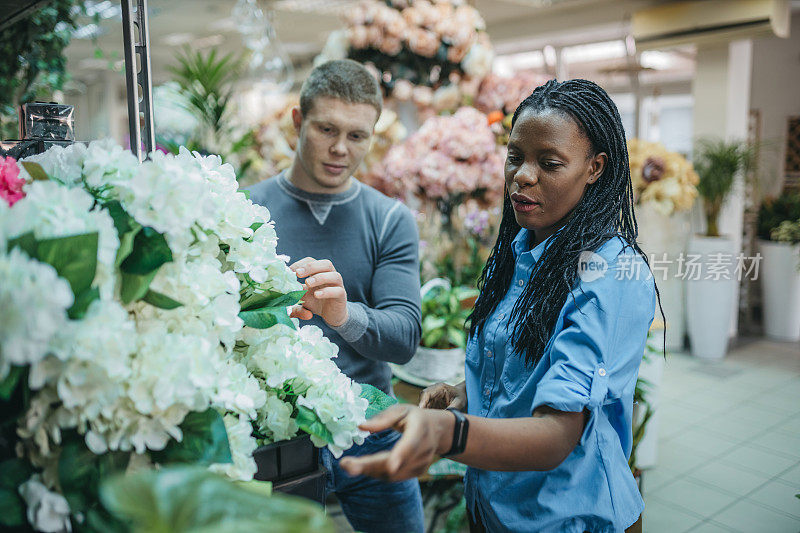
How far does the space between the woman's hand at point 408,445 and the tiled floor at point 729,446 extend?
3.45 ft

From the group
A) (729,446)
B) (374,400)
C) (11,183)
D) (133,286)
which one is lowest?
(729,446)

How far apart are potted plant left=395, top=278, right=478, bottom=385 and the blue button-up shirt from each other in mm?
1126

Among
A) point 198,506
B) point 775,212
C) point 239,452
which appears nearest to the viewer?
point 198,506

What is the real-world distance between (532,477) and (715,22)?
5.07 metres

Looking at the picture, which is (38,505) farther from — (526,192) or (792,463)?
(792,463)

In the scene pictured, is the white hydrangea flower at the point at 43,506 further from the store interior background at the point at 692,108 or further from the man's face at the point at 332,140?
the man's face at the point at 332,140

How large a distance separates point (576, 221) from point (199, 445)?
660 mm

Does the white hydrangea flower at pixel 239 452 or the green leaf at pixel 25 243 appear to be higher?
the green leaf at pixel 25 243

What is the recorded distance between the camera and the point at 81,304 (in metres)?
0.62

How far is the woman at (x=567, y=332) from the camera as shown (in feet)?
2.84

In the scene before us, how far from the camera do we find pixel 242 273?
2.85 feet

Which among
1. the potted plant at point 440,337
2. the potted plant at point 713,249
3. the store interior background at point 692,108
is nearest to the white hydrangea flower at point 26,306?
the store interior background at point 692,108

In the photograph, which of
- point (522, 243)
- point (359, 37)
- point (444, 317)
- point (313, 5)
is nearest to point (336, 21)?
point (313, 5)

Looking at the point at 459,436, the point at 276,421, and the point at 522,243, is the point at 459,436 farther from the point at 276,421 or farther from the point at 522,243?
the point at 522,243
